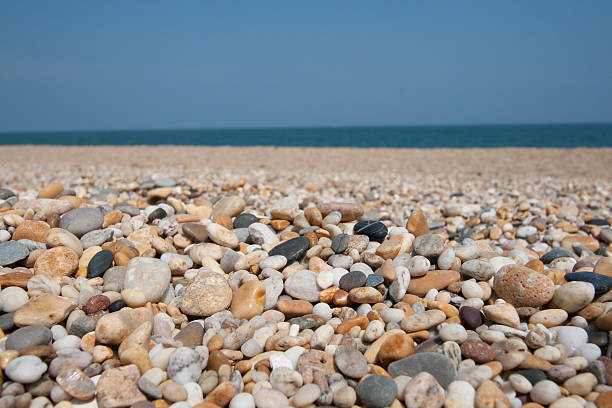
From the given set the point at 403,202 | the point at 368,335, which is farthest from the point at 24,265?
the point at 403,202

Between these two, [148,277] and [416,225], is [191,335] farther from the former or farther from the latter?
[416,225]

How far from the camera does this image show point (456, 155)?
44.4ft

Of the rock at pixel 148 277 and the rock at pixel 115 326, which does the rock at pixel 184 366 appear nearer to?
→ the rock at pixel 115 326

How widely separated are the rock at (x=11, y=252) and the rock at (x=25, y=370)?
101cm

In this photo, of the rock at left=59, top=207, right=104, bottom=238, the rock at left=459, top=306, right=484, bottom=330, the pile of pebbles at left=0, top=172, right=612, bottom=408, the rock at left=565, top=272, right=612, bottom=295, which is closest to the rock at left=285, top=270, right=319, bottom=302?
the pile of pebbles at left=0, top=172, right=612, bottom=408

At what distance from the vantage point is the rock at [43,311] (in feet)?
6.30

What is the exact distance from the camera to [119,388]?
1.64 meters

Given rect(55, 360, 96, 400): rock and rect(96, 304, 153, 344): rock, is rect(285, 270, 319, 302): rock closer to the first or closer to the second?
rect(96, 304, 153, 344): rock

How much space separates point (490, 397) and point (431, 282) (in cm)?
81

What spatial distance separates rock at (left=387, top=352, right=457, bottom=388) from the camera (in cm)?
173

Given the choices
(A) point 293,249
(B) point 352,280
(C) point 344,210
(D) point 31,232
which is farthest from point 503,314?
(D) point 31,232

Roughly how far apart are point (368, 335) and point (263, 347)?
1.61 feet

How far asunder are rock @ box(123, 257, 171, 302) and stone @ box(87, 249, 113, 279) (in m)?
0.18

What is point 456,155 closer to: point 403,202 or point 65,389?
point 403,202
